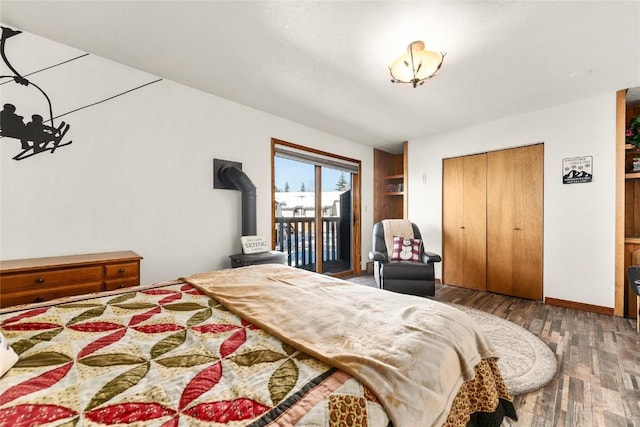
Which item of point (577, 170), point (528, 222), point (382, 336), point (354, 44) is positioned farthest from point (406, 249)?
point (382, 336)

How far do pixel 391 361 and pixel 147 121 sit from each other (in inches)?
111

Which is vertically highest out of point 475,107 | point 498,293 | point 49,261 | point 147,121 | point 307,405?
point 475,107

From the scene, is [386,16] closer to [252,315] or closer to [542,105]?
[252,315]

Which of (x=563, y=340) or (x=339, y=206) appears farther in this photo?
(x=339, y=206)

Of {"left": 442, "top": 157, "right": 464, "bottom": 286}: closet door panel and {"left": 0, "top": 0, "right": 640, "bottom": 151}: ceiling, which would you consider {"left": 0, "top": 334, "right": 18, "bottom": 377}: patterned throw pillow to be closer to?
{"left": 0, "top": 0, "right": 640, "bottom": 151}: ceiling

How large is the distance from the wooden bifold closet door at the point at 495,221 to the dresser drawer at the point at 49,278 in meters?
4.34

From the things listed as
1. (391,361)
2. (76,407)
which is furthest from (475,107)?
(76,407)

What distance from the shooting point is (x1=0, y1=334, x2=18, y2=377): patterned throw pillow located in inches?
28.5

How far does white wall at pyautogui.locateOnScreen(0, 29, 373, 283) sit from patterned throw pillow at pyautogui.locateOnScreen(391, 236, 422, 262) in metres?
1.88

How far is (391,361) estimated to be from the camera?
31.5 inches

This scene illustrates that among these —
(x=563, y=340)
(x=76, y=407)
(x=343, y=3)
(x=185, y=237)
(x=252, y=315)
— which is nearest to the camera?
(x=76, y=407)

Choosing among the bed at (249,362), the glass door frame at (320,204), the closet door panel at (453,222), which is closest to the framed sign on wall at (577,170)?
the closet door panel at (453,222)

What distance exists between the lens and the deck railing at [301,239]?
4.07 meters

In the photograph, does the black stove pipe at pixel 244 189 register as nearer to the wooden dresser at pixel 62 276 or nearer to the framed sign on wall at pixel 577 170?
the wooden dresser at pixel 62 276
